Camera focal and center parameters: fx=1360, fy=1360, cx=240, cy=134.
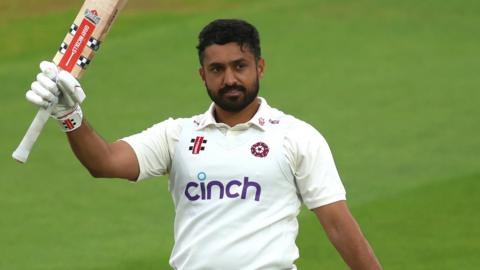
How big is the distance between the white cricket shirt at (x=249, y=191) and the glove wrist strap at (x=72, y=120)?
21.3 inches

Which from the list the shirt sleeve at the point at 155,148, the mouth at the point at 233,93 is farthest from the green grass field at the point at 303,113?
the mouth at the point at 233,93

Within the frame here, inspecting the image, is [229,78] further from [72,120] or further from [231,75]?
[72,120]

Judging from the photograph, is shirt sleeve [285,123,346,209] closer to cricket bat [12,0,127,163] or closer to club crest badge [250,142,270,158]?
club crest badge [250,142,270,158]

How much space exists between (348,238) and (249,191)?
51 centimetres

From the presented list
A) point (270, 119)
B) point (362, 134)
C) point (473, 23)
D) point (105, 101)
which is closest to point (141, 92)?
point (105, 101)

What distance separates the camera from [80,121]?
6.29 meters

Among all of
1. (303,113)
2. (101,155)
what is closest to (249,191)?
(101,155)

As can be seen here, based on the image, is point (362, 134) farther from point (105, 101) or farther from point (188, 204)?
point (188, 204)

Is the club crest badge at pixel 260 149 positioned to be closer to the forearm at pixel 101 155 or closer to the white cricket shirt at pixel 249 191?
the white cricket shirt at pixel 249 191

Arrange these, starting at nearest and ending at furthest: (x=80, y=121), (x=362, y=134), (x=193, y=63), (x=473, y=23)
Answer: (x=80, y=121) → (x=362, y=134) → (x=193, y=63) → (x=473, y=23)

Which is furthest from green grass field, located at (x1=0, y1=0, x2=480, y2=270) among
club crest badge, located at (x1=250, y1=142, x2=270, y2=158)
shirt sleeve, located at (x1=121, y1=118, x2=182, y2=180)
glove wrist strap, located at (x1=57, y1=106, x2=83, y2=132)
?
glove wrist strap, located at (x1=57, y1=106, x2=83, y2=132)

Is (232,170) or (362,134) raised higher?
(362,134)

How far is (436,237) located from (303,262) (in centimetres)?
130

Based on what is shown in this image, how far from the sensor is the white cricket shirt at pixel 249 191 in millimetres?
6309
